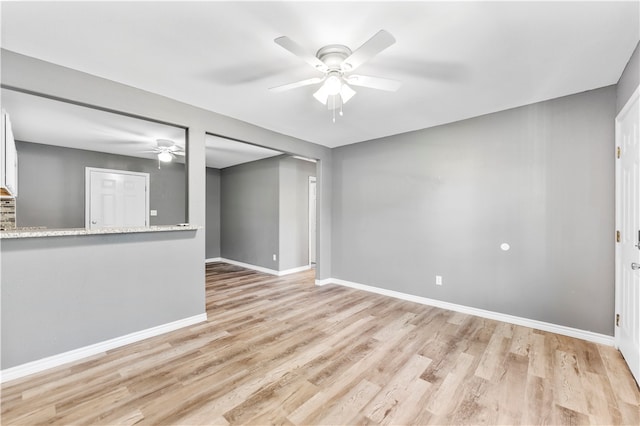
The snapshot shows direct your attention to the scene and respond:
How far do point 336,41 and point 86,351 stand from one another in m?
3.16

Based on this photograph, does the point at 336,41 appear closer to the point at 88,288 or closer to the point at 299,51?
the point at 299,51

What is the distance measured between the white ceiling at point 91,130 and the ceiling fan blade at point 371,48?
95.8 inches

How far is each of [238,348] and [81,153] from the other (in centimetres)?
493

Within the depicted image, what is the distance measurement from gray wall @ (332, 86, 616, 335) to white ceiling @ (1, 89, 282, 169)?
2.65m

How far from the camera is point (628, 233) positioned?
2221 millimetres

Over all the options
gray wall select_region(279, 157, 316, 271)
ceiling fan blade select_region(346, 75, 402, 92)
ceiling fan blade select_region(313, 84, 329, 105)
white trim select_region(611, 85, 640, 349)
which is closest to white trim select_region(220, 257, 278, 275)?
gray wall select_region(279, 157, 316, 271)

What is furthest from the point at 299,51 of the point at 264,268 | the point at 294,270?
the point at 264,268

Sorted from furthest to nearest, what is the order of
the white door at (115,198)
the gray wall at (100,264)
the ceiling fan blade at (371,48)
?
the white door at (115,198) < the gray wall at (100,264) < the ceiling fan blade at (371,48)

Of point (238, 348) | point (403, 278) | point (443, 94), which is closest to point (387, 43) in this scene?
point (443, 94)

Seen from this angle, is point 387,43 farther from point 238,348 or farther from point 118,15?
point 238,348

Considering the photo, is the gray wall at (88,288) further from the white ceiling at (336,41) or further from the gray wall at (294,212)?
the gray wall at (294,212)

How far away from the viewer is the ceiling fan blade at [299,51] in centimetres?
163

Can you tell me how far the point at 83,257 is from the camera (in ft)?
7.78

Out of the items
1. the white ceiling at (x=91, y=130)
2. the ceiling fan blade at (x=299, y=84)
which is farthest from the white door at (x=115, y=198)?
the ceiling fan blade at (x=299, y=84)
